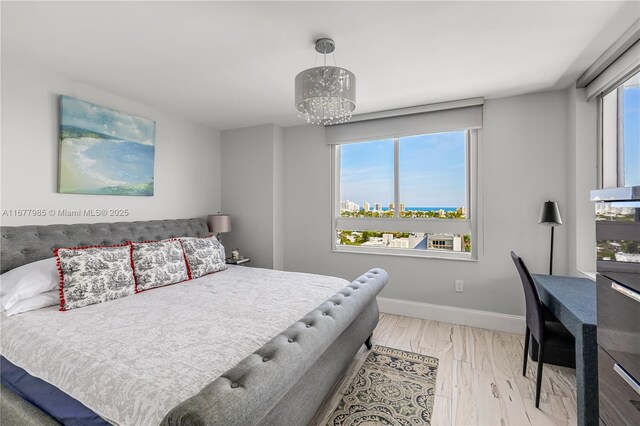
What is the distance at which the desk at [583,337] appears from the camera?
4.81ft

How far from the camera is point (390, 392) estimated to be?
2.05 m

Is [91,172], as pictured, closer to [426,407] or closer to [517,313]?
[426,407]

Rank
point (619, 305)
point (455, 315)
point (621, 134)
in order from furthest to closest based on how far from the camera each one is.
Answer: point (455, 315)
point (621, 134)
point (619, 305)

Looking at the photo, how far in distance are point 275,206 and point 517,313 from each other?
122 inches

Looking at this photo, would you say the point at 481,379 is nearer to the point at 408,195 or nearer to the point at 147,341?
the point at 408,195

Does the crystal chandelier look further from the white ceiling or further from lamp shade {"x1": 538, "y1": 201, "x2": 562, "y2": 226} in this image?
lamp shade {"x1": 538, "y1": 201, "x2": 562, "y2": 226}

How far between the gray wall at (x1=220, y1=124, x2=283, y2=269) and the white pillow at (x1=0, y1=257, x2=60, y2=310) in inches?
87.6

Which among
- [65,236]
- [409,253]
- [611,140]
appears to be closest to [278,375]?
[65,236]

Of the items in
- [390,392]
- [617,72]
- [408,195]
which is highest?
[617,72]

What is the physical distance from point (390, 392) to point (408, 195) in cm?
224

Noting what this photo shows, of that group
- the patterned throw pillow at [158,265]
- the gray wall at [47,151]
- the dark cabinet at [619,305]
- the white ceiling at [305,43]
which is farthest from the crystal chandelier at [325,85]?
the gray wall at [47,151]

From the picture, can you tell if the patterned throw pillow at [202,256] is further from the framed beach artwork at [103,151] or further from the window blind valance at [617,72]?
the window blind valance at [617,72]

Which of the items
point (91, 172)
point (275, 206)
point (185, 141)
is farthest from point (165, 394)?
point (185, 141)

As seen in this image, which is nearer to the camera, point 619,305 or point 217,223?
point 619,305
